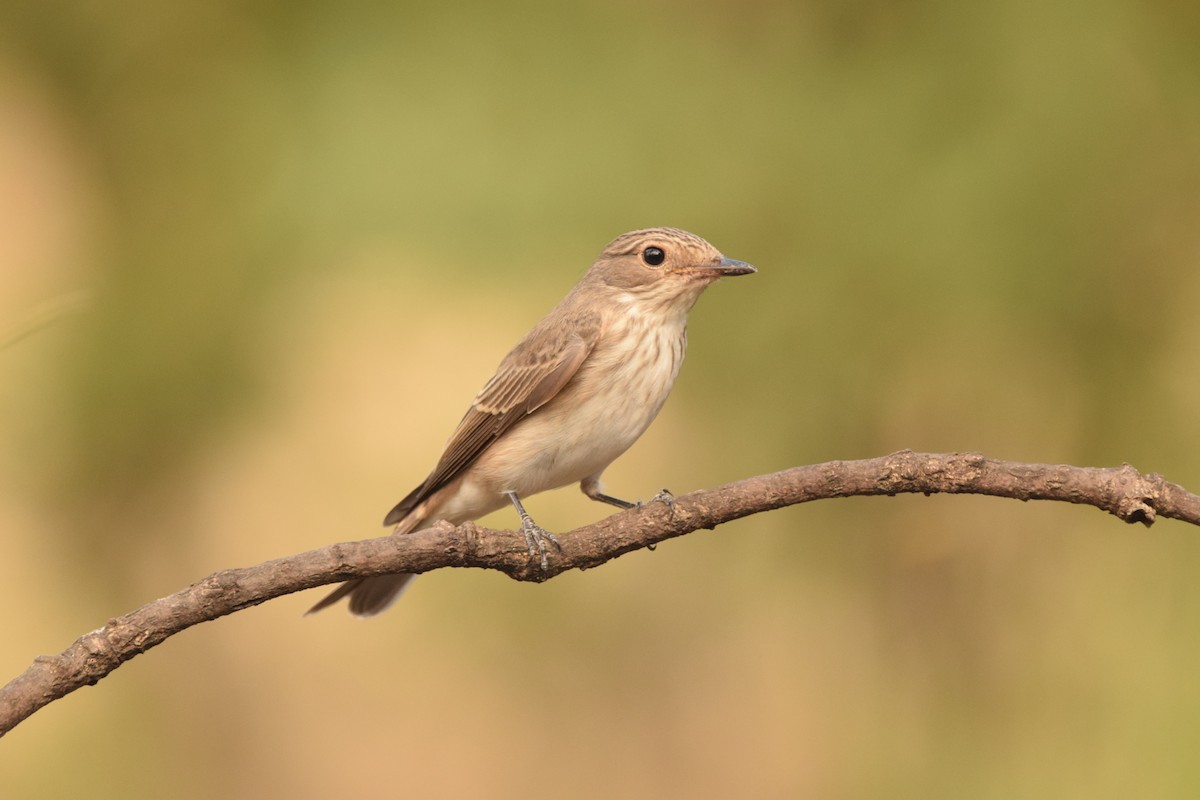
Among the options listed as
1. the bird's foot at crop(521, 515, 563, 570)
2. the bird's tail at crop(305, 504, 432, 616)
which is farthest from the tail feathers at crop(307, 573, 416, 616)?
the bird's foot at crop(521, 515, 563, 570)

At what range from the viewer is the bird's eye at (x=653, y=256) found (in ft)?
10.3

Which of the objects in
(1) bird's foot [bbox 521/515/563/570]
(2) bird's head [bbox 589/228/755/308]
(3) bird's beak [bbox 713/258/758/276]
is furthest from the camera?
(2) bird's head [bbox 589/228/755/308]

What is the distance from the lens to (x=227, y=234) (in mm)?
4117

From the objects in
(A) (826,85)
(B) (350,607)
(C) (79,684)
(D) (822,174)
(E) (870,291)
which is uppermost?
(A) (826,85)

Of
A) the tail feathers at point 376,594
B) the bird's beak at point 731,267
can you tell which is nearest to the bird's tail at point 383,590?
the tail feathers at point 376,594

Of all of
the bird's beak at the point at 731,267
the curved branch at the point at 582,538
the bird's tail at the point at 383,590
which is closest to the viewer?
the curved branch at the point at 582,538

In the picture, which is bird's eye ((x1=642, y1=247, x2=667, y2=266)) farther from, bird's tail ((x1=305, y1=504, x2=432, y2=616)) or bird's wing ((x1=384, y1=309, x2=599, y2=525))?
bird's tail ((x1=305, y1=504, x2=432, y2=616))

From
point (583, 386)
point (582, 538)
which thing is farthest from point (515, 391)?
point (582, 538)

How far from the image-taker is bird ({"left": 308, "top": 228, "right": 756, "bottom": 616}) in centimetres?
302

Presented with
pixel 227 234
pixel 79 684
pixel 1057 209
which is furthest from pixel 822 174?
pixel 79 684

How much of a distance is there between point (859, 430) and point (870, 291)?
0.45 m

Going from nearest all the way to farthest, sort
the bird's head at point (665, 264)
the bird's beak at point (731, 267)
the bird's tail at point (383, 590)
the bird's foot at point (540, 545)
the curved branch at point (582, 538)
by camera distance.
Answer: the curved branch at point (582, 538), the bird's foot at point (540, 545), the bird's beak at point (731, 267), the bird's head at point (665, 264), the bird's tail at point (383, 590)

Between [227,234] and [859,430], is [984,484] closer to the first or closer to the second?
[859,430]

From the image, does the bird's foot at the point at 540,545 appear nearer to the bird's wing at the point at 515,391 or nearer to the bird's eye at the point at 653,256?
the bird's wing at the point at 515,391
